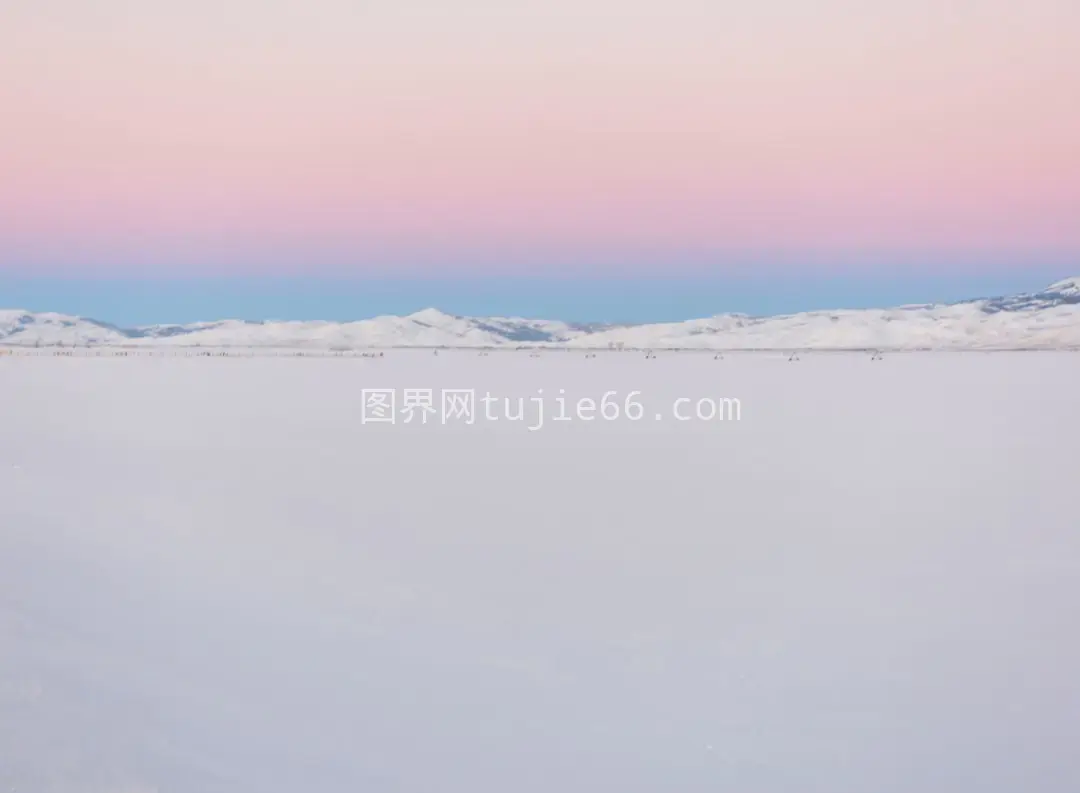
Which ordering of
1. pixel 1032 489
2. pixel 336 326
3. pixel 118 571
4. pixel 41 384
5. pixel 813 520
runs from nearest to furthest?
pixel 118 571
pixel 813 520
pixel 1032 489
pixel 41 384
pixel 336 326

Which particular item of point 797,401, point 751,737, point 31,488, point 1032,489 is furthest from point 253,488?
point 797,401

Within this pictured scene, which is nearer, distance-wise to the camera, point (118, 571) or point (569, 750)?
point (569, 750)

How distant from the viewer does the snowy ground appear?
13.9 feet

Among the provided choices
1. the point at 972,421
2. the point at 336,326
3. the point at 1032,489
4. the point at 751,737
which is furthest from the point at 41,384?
the point at 336,326

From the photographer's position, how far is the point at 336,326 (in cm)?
14350

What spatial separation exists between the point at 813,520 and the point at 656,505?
163 centimetres

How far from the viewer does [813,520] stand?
9156 mm

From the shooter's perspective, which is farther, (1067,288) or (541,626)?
(1067,288)

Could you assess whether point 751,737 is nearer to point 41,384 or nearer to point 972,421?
point 972,421

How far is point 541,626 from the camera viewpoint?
233 inches

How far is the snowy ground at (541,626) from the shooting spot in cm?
425

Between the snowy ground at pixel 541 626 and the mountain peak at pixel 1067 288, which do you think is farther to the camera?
the mountain peak at pixel 1067 288

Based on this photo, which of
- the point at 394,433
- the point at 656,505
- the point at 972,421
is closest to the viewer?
the point at 656,505

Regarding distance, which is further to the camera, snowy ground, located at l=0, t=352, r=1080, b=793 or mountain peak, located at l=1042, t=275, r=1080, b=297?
mountain peak, located at l=1042, t=275, r=1080, b=297
